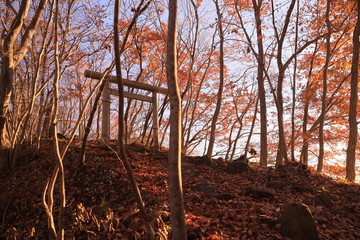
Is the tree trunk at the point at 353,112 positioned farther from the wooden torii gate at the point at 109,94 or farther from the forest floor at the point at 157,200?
the wooden torii gate at the point at 109,94

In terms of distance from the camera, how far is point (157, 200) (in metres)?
4.39

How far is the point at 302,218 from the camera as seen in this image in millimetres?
3289

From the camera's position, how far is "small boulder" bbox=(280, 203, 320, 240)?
3170 mm

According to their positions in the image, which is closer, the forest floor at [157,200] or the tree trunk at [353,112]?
the forest floor at [157,200]

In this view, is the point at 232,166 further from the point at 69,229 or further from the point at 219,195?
the point at 69,229

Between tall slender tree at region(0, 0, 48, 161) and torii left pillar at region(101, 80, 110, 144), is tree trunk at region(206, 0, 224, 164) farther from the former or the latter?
tall slender tree at region(0, 0, 48, 161)

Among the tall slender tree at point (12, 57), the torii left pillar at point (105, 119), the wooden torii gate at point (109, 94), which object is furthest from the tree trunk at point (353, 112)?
the tall slender tree at point (12, 57)

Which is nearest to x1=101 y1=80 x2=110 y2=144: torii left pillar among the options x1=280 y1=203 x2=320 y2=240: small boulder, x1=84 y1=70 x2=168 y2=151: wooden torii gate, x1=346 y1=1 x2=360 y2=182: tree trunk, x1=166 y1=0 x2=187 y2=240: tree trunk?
x1=84 y1=70 x2=168 y2=151: wooden torii gate

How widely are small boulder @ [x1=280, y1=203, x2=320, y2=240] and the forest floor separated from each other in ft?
0.56

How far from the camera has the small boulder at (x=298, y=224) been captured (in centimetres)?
317

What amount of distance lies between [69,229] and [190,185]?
2796 mm

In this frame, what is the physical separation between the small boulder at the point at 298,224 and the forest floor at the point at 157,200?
0.17 metres

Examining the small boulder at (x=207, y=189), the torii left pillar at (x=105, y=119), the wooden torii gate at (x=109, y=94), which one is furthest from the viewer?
the torii left pillar at (x=105, y=119)

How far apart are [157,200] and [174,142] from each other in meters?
2.39
